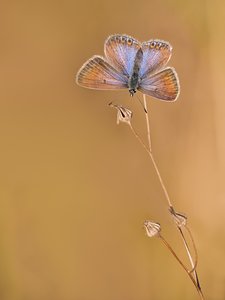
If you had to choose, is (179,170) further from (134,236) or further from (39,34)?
(39,34)

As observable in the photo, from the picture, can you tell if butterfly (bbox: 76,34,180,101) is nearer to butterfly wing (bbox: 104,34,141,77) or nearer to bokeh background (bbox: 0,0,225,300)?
butterfly wing (bbox: 104,34,141,77)

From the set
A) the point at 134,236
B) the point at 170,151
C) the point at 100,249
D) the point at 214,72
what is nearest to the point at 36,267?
the point at 100,249

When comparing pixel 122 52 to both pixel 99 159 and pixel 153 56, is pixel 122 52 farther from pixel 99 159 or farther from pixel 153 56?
pixel 99 159

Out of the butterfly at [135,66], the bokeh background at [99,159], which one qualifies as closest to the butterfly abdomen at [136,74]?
the butterfly at [135,66]

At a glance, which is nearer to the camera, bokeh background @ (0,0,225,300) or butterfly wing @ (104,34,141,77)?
butterfly wing @ (104,34,141,77)

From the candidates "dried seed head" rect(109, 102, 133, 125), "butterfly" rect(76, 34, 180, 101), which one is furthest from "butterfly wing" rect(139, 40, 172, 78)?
"dried seed head" rect(109, 102, 133, 125)

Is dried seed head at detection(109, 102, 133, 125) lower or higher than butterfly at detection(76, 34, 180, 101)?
lower
